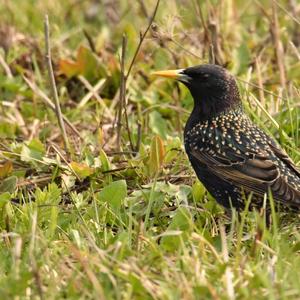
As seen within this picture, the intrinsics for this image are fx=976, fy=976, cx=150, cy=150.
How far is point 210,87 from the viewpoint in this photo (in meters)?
5.64

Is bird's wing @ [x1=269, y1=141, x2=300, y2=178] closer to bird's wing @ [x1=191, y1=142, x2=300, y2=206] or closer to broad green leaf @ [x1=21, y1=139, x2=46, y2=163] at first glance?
bird's wing @ [x1=191, y1=142, x2=300, y2=206]

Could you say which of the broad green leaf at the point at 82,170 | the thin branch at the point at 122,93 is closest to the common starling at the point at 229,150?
the thin branch at the point at 122,93

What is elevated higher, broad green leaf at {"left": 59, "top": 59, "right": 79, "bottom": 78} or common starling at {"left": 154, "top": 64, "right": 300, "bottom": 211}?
common starling at {"left": 154, "top": 64, "right": 300, "bottom": 211}

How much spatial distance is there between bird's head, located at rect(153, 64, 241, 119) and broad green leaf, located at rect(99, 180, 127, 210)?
74 cm

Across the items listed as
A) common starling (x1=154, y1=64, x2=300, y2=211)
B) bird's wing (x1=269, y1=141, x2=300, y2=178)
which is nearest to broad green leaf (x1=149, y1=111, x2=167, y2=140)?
common starling (x1=154, y1=64, x2=300, y2=211)

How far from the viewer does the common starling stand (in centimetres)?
503

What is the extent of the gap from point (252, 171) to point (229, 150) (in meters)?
0.25

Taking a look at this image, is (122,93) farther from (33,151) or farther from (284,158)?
(284,158)

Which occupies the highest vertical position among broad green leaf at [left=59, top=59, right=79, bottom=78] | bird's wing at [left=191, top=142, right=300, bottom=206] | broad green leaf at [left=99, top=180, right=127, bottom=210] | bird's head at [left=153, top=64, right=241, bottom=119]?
bird's head at [left=153, top=64, right=241, bottom=119]

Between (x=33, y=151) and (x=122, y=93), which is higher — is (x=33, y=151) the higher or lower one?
the lower one

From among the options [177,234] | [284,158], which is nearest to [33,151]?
[284,158]

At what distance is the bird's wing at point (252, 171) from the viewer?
16.2 feet

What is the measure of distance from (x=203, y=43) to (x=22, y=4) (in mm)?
2061

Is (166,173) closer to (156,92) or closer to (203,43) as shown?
(156,92)
